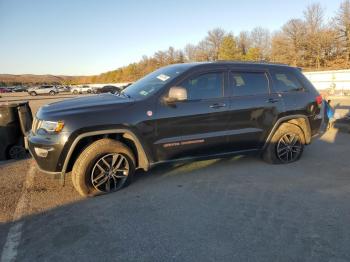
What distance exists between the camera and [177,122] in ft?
15.0

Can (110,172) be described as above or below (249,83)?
below

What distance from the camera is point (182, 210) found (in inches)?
150

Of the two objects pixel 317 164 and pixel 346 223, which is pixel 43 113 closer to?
pixel 346 223

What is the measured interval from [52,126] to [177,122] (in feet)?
5.53

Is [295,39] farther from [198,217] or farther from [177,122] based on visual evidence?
[198,217]

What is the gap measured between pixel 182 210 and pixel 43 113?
7.46 feet

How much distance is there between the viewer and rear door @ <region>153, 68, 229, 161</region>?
178 inches

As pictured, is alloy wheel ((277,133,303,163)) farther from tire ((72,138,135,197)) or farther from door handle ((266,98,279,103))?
tire ((72,138,135,197))

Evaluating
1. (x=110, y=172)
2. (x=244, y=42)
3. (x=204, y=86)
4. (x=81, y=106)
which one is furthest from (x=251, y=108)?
(x=244, y=42)

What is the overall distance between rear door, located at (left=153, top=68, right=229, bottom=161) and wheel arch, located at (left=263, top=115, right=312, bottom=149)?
935 millimetres

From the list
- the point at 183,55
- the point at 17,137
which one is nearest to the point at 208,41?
the point at 183,55

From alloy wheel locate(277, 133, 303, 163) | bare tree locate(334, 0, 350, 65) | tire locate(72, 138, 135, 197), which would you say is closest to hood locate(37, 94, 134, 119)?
tire locate(72, 138, 135, 197)

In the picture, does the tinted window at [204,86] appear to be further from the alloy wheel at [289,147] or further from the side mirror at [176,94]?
the alloy wheel at [289,147]

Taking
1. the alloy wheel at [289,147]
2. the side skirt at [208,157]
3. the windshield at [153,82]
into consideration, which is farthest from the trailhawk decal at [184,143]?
the alloy wheel at [289,147]
